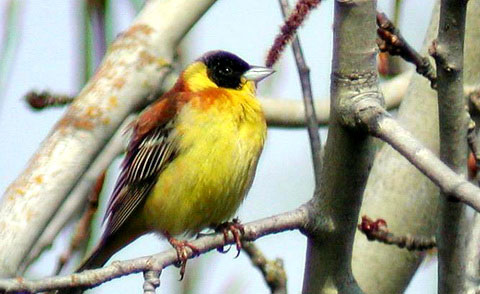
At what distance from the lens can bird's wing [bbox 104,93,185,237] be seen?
15.4 feet

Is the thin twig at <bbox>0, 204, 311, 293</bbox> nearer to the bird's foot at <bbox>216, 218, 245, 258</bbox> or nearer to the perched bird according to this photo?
the bird's foot at <bbox>216, 218, 245, 258</bbox>

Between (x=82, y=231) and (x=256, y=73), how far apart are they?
53.5 inches

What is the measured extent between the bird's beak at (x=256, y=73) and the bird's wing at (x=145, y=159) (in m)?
0.48

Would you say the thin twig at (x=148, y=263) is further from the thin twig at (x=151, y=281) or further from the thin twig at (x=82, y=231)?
the thin twig at (x=82, y=231)

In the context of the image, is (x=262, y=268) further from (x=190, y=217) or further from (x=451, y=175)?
(x=451, y=175)

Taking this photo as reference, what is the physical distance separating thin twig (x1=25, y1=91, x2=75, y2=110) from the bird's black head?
86 centimetres

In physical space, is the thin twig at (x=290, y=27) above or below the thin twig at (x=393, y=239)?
above

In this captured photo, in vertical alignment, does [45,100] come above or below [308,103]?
below

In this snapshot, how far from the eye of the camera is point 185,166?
452 centimetres

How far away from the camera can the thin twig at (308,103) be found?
12.3ft

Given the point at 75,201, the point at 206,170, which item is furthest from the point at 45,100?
the point at 206,170

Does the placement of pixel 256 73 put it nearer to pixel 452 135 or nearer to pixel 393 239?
pixel 393 239

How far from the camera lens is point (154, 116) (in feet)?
16.1

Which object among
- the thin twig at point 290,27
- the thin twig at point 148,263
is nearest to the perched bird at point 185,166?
the thin twig at point 148,263
